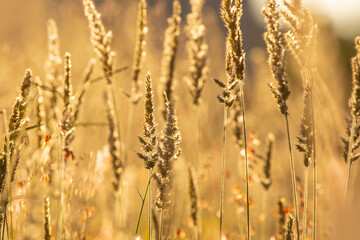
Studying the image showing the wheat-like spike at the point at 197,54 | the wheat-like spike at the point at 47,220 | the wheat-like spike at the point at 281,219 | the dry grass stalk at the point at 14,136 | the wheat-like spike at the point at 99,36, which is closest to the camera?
the dry grass stalk at the point at 14,136

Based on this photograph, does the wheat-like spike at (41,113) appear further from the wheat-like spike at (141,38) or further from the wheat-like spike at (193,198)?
the wheat-like spike at (193,198)

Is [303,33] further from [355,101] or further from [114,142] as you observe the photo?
[114,142]

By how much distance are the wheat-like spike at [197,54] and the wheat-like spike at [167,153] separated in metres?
0.69

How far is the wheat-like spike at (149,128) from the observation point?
129 cm

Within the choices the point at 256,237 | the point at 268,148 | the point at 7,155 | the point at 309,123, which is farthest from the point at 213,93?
the point at 7,155

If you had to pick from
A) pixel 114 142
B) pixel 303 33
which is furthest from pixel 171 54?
pixel 303 33

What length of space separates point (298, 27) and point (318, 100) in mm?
838

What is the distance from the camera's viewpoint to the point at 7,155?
47.7 inches

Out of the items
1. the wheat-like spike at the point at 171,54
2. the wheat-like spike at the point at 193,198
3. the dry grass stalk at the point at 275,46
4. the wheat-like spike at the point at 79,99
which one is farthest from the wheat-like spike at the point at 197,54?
the dry grass stalk at the point at 275,46

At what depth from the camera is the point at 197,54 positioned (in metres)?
2.00

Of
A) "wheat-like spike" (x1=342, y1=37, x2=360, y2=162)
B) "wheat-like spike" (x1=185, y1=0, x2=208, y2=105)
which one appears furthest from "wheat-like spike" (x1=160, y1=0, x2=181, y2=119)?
"wheat-like spike" (x1=342, y1=37, x2=360, y2=162)

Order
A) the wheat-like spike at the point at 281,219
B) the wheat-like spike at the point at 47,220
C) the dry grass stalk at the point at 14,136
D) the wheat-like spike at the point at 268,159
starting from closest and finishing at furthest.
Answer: the dry grass stalk at the point at 14,136, the wheat-like spike at the point at 47,220, the wheat-like spike at the point at 281,219, the wheat-like spike at the point at 268,159

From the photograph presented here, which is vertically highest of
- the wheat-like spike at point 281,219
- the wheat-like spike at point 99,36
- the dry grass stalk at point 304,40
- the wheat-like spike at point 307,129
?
the wheat-like spike at point 99,36

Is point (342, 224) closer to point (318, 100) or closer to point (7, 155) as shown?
point (7, 155)
